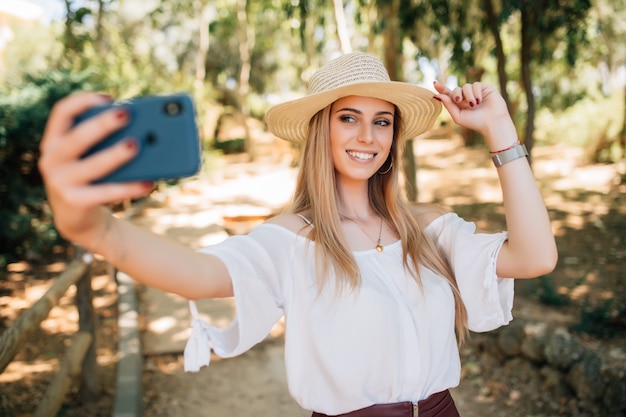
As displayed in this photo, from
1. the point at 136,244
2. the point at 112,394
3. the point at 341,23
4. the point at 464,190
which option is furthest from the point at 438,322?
the point at 464,190

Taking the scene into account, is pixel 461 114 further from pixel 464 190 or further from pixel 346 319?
pixel 464 190

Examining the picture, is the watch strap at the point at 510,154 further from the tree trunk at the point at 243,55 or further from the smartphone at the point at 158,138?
the tree trunk at the point at 243,55

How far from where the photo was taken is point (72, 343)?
135 inches

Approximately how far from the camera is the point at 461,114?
159 centimetres

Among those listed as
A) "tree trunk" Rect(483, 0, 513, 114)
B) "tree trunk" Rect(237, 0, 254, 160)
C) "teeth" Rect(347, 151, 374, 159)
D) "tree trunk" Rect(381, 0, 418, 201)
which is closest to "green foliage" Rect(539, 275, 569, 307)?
"tree trunk" Rect(483, 0, 513, 114)

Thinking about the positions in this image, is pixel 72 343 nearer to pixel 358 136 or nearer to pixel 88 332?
pixel 88 332

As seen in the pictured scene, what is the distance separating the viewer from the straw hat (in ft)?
5.61

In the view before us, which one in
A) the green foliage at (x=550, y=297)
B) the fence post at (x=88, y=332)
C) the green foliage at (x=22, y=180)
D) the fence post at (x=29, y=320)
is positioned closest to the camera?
the fence post at (x=29, y=320)

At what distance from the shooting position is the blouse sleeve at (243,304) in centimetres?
139

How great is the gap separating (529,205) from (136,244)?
3.45 feet

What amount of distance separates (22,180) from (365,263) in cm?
562

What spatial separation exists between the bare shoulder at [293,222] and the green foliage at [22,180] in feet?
15.9

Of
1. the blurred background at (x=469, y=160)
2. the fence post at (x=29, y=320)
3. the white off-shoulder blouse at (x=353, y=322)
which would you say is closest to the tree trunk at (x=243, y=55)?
the blurred background at (x=469, y=160)

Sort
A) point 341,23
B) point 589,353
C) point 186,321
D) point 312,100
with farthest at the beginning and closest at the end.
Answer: point 341,23
point 186,321
point 589,353
point 312,100
